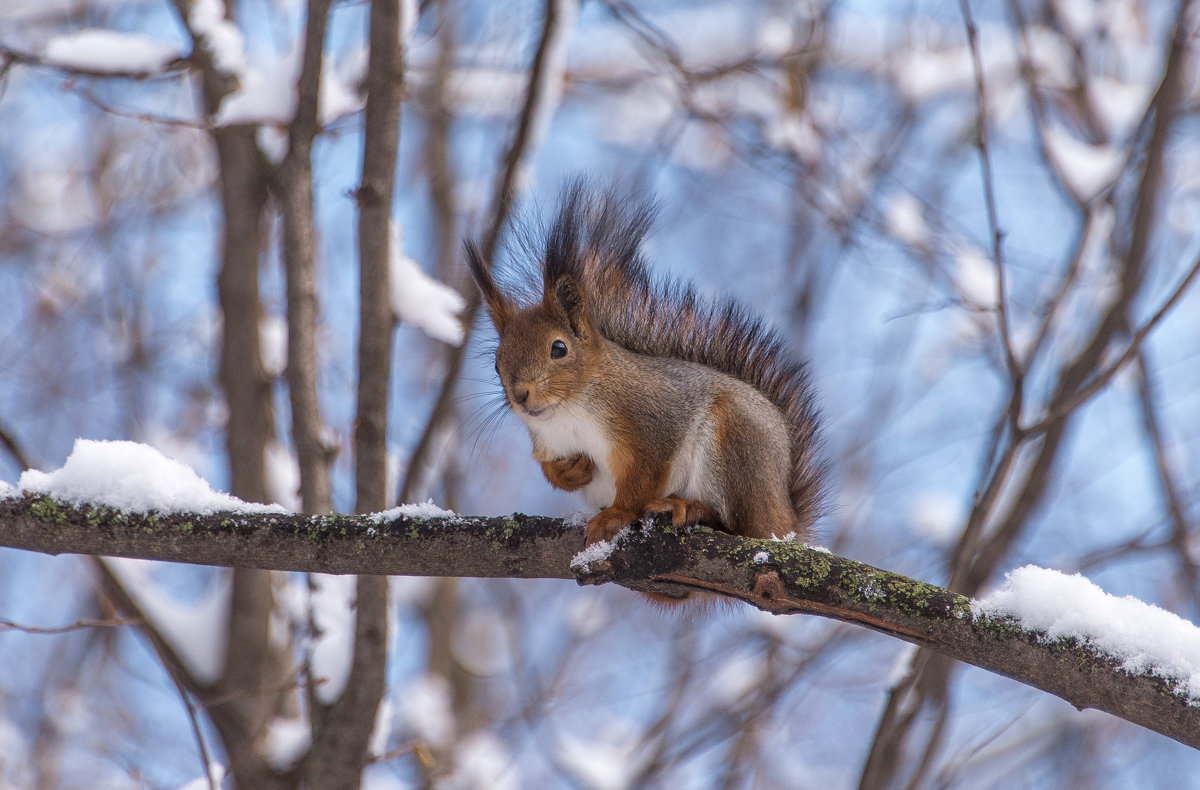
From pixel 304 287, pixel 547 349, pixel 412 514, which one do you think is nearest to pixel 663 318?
pixel 547 349

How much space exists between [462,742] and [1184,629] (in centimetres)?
441

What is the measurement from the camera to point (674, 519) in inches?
87.8

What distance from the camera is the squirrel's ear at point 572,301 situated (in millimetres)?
2686

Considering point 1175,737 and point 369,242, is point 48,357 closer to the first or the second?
point 369,242

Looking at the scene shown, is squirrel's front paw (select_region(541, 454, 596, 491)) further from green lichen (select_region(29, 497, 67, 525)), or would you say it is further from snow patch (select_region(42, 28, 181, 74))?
snow patch (select_region(42, 28, 181, 74))

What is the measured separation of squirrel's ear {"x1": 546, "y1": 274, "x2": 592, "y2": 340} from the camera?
2.69 meters

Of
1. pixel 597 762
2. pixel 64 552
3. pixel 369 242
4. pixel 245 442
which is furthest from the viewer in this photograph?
pixel 597 762

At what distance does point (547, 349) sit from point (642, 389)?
266mm

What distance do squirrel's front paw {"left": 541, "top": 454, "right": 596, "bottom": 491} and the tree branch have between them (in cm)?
53

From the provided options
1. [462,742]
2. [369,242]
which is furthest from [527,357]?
[462,742]

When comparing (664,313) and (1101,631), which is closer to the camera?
(1101,631)

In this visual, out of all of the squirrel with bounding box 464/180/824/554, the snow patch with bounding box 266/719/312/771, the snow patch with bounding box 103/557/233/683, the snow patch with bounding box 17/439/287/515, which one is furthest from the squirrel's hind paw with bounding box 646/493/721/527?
the snow patch with bounding box 103/557/233/683

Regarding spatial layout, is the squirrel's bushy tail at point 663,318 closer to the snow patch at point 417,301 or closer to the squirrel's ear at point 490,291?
the squirrel's ear at point 490,291

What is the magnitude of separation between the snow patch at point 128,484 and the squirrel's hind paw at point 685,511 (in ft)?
2.66
